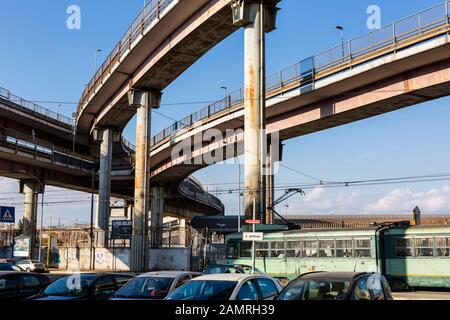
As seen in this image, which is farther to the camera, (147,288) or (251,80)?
(251,80)

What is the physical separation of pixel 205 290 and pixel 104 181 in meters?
49.7

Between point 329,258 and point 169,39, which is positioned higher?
point 169,39

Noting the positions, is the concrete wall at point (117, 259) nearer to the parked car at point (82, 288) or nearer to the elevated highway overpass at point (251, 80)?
the elevated highway overpass at point (251, 80)

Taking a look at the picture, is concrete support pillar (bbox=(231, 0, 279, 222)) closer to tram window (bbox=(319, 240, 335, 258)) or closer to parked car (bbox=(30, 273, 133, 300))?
tram window (bbox=(319, 240, 335, 258))

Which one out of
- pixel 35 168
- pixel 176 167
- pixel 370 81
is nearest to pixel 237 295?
pixel 370 81

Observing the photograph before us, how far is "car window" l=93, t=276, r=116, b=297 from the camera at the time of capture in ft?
41.3

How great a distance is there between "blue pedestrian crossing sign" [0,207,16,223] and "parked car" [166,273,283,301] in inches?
1455

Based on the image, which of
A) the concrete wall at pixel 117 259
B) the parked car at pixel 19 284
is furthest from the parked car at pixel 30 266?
the parked car at pixel 19 284

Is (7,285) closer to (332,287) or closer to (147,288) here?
(147,288)

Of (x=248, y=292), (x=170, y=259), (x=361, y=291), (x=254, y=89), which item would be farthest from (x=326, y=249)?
(x=170, y=259)

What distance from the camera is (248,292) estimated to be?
31.6 feet
